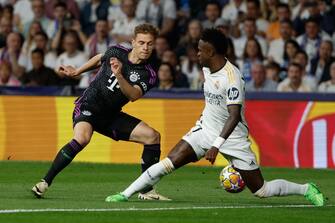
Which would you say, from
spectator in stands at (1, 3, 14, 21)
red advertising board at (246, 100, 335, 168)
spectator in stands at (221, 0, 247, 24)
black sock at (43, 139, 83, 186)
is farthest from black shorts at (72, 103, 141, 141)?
spectator in stands at (1, 3, 14, 21)

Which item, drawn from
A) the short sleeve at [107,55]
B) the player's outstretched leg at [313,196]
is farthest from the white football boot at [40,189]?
the player's outstretched leg at [313,196]

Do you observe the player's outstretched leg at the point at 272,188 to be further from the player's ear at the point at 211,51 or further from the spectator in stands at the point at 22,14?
the spectator in stands at the point at 22,14

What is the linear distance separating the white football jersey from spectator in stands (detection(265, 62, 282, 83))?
902 centimetres

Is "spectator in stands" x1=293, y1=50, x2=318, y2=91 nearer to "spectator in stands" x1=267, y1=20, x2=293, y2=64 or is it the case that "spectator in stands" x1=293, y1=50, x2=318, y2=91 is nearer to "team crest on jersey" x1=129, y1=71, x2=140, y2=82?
"spectator in stands" x1=267, y1=20, x2=293, y2=64

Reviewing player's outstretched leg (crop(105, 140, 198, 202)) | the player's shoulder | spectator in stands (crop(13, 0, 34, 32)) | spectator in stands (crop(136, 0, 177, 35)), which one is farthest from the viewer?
spectator in stands (crop(13, 0, 34, 32))

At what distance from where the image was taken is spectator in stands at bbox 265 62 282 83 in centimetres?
2177

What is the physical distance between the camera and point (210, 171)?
61.9 ft

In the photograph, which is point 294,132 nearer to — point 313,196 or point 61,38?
point 61,38

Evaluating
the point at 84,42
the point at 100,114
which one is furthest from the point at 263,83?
the point at 100,114

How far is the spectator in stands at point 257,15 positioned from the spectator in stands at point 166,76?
8.86ft

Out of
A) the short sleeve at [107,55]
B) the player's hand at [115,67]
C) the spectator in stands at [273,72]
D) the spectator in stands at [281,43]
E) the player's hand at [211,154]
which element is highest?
the player's hand at [115,67]

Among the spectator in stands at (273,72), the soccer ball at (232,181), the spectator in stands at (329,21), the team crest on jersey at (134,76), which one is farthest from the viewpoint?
the spectator in stands at (329,21)

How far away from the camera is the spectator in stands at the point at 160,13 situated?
24266 mm

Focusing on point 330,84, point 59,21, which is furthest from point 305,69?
point 59,21
